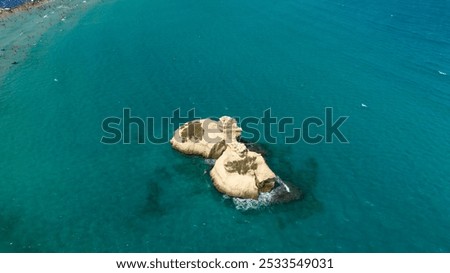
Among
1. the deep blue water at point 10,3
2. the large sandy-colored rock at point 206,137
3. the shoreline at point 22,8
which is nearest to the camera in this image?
the large sandy-colored rock at point 206,137

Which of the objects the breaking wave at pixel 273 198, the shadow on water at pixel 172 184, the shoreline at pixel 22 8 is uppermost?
the shoreline at pixel 22 8

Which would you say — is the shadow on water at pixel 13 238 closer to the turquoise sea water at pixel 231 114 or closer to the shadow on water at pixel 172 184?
the turquoise sea water at pixel 231 114

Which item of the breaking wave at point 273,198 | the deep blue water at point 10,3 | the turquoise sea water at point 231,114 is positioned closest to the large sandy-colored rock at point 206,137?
the turquoise sea water at point 231,114

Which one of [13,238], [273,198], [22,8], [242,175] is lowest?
[273,198]

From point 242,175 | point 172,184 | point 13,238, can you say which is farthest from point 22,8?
point 242,175

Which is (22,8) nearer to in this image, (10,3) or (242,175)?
(10,3)

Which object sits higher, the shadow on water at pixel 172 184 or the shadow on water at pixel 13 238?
the shadow on water at pixel 13 238

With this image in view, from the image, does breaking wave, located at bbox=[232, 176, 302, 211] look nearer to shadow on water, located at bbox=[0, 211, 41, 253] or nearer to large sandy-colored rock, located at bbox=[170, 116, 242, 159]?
large sandy-colored rock, located at bbox=[170, 116, 242, 159]

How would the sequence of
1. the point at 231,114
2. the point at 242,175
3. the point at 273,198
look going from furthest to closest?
the point at 231,114 → the point at 242,175 → the point at 273,198
